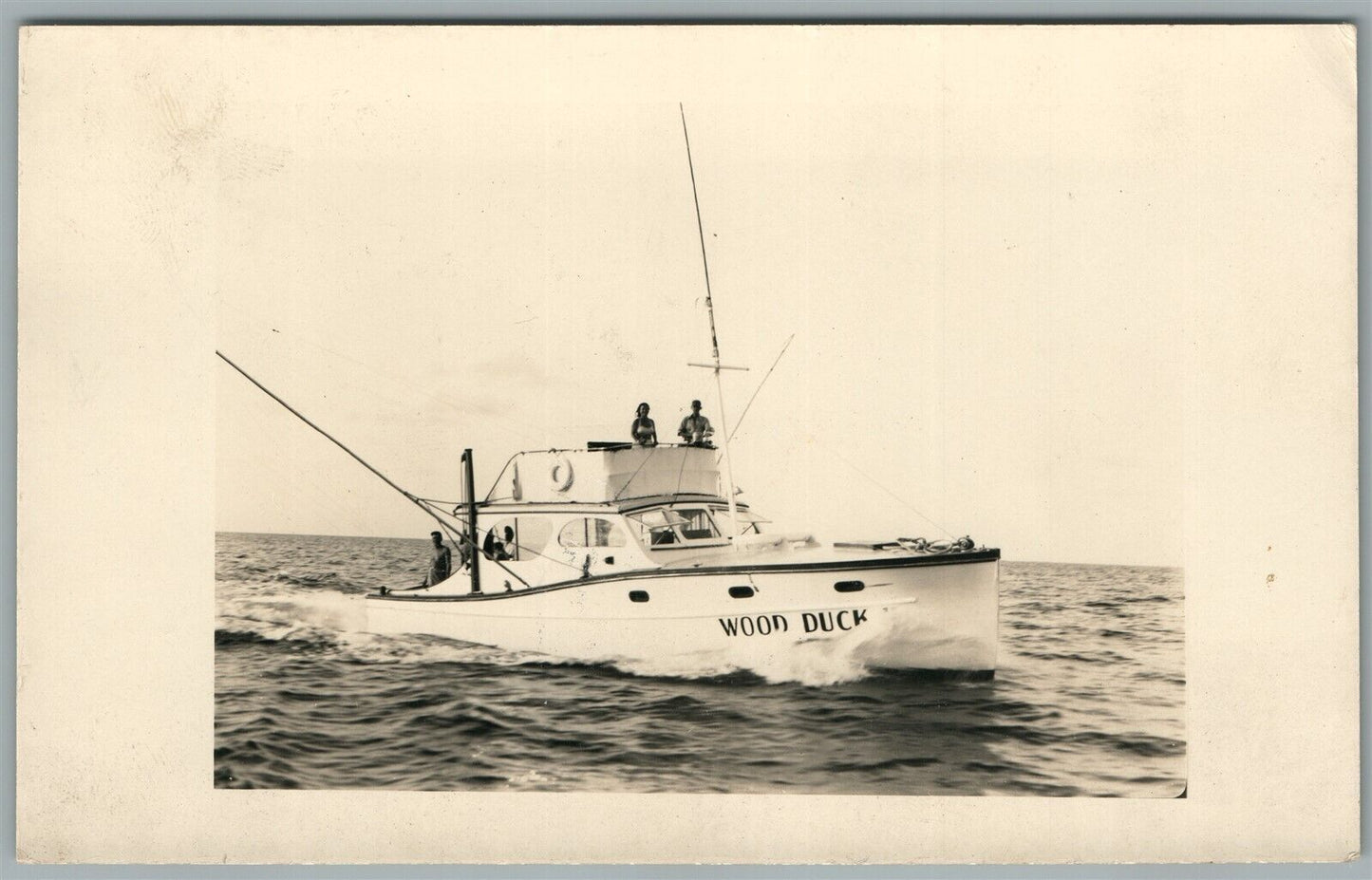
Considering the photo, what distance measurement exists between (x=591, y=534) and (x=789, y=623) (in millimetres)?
2493

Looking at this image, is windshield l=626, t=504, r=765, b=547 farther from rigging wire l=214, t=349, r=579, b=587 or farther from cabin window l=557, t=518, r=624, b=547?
rigging wire l=214, t=349, r=579, b=587

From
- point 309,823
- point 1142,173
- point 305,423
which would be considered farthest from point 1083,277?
point 309,823

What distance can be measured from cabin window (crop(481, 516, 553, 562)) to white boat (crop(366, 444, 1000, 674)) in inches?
6.1

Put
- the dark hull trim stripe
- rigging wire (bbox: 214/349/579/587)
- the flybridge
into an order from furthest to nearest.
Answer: the flybridge
the dark hull trim stripe
rigging wire (bbox: 214/349/579/587)

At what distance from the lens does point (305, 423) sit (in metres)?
8.00

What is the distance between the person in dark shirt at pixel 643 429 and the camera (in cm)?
805

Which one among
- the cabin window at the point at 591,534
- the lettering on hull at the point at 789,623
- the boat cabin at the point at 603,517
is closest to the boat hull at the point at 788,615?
the lettering on hull at the point at 789,623

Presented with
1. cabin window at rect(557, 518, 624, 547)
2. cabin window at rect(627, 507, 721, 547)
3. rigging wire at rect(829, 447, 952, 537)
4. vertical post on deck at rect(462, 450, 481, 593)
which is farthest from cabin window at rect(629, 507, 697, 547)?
rigging wire at rect(829, 447, 952, 537)

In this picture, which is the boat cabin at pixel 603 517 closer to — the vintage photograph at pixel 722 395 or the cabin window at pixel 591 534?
the cabin window at pixel 591 534

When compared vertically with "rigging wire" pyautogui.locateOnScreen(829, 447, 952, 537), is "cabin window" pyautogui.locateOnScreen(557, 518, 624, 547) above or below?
below

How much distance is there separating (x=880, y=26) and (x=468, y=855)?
639 cm

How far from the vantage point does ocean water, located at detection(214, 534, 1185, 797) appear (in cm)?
736

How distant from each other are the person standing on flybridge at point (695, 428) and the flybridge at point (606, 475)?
0.63ft

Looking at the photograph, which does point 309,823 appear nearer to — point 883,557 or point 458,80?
point 883,557
